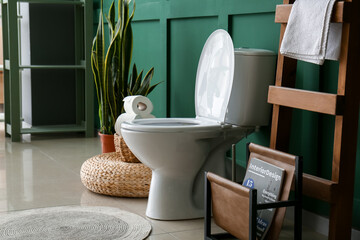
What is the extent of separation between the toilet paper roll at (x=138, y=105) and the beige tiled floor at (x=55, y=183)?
494 millimetres

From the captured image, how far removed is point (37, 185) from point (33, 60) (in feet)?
6.22

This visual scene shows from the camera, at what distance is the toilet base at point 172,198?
252 centimetres

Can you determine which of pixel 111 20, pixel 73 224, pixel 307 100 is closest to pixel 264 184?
pixel 307 100

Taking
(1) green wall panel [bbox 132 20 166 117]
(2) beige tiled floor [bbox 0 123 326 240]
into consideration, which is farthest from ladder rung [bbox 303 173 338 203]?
(1) green wall panel [bbox 132 20 166 117]

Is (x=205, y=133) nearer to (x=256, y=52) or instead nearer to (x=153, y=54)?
(x=256, y=52)

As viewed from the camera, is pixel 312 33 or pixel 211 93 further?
pixel 211 93

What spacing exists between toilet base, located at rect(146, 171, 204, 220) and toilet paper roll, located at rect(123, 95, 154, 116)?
1.98 ft

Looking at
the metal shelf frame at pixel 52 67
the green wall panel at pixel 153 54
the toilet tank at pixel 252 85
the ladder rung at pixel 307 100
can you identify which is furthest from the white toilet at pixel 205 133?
the metal shelf frame at pixel 52 67

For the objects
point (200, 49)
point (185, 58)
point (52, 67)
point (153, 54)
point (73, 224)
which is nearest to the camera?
point (73, 224)

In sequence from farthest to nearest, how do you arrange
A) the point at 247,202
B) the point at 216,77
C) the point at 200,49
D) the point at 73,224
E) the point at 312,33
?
1. the point at 200,49
2. the point at 216,77
3. the point at 73,224
4. the point at 312,33
5. the point at 247,202

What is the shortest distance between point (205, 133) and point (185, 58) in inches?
40.8

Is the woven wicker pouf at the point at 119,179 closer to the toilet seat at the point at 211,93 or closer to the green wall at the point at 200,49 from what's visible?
the toilet seat at the point at 211,93

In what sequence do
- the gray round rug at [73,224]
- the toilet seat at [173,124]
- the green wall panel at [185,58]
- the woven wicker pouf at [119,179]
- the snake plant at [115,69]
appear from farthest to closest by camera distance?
the snake plant at [115,69], the green wall panel at [185,58], the woven wicker pouf at [119,179], the toilet seat at [173,124], the gray round rug at [73,224]

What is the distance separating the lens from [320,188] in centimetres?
206
